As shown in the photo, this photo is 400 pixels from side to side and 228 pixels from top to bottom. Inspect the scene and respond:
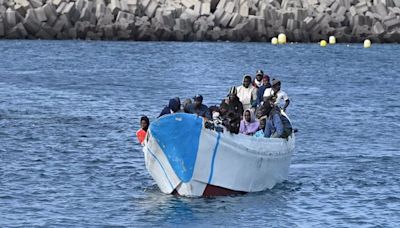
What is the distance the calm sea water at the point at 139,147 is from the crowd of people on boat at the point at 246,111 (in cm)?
140

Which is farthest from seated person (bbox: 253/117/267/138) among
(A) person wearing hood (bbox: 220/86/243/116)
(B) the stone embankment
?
(B) the stone embankment

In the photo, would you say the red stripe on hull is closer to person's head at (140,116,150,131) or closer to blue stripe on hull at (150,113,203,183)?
blue stripe on hull at (150,113,203,183)

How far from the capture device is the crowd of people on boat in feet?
90.3

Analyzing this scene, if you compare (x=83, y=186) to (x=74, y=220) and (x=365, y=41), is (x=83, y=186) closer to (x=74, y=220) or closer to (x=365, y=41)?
(x=74, y=220)

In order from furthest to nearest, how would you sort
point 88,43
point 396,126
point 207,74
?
point 88,43 → point 207,74 → point 396,126

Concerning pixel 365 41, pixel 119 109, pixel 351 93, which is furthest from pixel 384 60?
pixel 119 109

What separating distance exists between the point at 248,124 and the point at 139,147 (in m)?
8.76

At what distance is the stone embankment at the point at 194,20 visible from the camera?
89438mm

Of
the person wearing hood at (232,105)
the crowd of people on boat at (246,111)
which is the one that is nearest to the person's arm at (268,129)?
the crowd of people on boat at (246,111)

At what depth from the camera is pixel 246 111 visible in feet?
96.0

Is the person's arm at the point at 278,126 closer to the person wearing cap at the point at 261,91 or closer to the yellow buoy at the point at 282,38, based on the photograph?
the person wearing cap at the point at 261,91

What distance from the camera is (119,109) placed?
49.3 meters

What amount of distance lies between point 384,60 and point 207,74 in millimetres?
17589

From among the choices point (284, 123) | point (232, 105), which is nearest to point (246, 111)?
point (232, 105)
